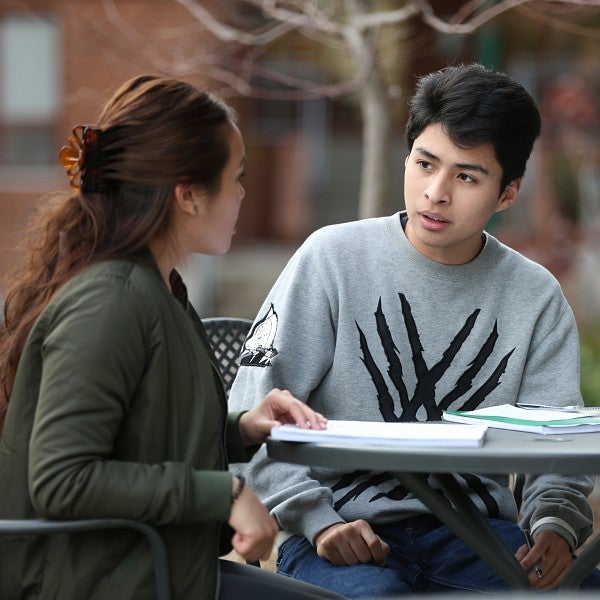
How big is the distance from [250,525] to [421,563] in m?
0.81

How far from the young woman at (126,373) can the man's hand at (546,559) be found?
0.64 m

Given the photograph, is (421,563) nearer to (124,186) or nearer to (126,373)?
(126,373)

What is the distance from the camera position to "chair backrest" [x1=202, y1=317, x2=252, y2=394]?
3723 mm

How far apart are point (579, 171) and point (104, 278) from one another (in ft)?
34.6

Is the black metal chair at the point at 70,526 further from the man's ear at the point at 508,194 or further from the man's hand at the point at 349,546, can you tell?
the man's ear at the point at 508,194

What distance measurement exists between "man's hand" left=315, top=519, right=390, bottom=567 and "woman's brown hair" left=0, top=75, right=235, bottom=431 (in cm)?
82

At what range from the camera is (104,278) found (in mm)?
2361

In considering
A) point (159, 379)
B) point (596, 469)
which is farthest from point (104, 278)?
point (596, 469)

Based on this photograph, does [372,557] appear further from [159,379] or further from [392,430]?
[159,379]

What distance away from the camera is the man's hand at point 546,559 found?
299cm

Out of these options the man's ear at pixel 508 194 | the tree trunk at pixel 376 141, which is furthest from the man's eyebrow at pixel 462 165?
the tree trunk at pixel 376 141

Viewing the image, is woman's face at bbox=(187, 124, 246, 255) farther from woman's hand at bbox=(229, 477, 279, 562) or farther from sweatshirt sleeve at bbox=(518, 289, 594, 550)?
sweatshirt sleeve at bbox=(518, 289, 594, 550)

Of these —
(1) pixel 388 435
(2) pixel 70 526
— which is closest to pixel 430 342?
(1) pixel 388 435

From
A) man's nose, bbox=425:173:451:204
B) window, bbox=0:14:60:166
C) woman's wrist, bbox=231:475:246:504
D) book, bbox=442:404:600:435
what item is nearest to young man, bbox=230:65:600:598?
man's nose, bbox=425:173:451:204
